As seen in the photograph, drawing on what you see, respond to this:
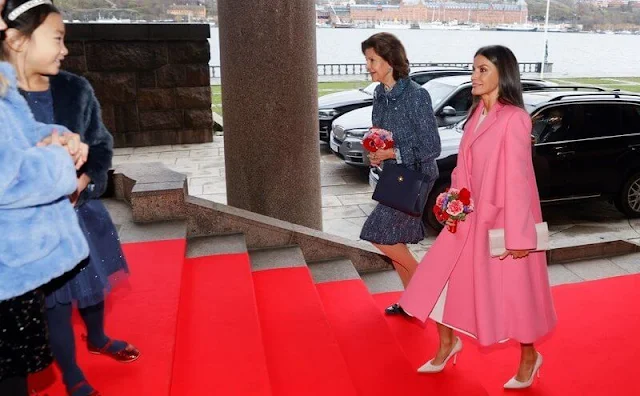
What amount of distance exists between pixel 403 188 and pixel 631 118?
5707 mm

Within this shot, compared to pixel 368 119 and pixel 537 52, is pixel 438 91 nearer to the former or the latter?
pixel 368 119

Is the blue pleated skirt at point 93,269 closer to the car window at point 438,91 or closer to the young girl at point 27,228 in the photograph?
the young girl at point 27,228

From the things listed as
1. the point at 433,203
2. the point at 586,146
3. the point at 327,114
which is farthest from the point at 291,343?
the point at 327,114

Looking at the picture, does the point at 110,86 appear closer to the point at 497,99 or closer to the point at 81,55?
the point at 81,55

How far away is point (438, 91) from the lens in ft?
34.0

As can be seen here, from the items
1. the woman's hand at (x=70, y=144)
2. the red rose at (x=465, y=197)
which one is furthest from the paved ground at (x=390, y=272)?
the woman's hand at (x=70, y=144)

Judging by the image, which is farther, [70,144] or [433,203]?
[433,203]

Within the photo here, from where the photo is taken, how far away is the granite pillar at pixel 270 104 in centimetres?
557

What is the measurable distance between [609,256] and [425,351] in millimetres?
3179

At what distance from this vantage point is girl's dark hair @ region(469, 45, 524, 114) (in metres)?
3.27

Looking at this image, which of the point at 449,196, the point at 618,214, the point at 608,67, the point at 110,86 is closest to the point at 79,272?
the point at 449,196

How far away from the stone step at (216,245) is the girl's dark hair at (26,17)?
8.91 ft

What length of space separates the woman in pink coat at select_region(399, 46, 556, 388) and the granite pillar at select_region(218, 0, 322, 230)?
252 cm

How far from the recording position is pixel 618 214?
8.74 m
